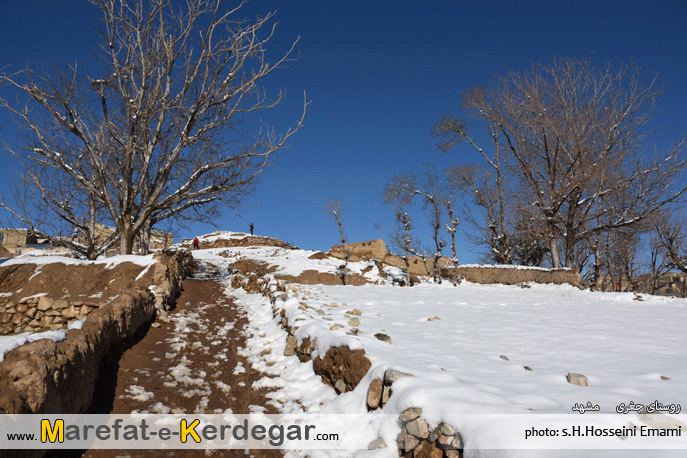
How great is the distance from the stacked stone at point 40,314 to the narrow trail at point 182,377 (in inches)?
70.4

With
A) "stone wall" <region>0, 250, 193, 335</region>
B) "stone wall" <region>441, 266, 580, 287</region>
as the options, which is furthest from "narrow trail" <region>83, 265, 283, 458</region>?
"stone wall" <region>441, 266, 580, 287</region>

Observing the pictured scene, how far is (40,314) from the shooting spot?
7652mm

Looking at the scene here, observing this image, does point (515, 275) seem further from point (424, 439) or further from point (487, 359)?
point (424, 439)

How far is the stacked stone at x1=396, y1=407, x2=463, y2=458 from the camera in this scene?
2.31m

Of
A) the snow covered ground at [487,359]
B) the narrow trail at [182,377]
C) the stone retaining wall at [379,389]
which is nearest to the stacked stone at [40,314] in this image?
the narrow trail at [182,377]

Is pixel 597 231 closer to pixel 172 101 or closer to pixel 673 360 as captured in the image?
pixel 673 360

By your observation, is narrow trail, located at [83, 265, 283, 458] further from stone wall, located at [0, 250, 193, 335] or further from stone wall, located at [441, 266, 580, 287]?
stone wall, located at [441, 266, 580, 287]

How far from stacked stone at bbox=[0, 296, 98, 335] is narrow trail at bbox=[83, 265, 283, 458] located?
70.4 inches

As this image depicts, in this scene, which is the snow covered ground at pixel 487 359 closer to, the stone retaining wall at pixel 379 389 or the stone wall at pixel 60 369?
the stone retaining wall at pixel 379 389

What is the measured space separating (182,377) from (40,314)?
17.2ft

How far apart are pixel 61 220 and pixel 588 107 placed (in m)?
24.8

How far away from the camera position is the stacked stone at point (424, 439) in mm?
2309

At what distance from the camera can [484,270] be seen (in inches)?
677

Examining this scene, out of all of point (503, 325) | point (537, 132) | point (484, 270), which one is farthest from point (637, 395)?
point (537, 132)
